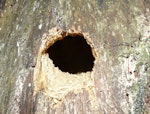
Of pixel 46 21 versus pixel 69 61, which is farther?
pixel 69 61

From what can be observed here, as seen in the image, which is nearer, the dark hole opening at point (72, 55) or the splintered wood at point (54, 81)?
the splintered wood at point (54, 81)

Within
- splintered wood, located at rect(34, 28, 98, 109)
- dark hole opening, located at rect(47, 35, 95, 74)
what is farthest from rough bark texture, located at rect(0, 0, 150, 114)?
dark hole opening, located at rect(47, 35, 95, 74)

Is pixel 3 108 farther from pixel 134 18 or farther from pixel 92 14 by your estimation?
pixel 134 18

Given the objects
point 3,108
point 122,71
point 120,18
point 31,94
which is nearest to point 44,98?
point 31,94

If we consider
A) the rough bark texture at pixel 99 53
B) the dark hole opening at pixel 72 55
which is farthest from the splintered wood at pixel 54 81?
the dark hole opening at pixel 72 55

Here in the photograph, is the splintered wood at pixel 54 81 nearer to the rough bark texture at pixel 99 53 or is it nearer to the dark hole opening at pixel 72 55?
the rough bark texture at pixel 99 53

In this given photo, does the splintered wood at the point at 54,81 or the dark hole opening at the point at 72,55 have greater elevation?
the dark hole opening at the point at 72,55
